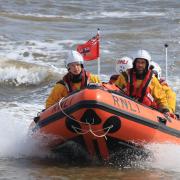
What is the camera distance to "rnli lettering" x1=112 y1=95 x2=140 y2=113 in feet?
22.3

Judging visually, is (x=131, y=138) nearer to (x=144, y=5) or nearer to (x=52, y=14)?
(x=52, y=14)

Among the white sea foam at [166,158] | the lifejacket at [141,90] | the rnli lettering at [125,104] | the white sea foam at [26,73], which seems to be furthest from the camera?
the white sea foam at [26,73]

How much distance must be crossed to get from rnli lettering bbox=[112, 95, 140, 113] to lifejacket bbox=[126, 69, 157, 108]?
0.69 metres

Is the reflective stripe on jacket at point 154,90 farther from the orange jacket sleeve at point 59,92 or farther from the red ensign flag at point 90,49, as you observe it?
the red ensign flag at point 90,49

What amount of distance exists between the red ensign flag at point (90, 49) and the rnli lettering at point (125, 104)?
8.45 ft

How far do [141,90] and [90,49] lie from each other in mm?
2010

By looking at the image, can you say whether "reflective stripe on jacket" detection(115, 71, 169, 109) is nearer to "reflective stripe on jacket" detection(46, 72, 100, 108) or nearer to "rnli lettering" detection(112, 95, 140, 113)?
"reflective stripe on jacket" detection(46, 72, 100, 108)

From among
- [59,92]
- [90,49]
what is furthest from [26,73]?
[59,92]

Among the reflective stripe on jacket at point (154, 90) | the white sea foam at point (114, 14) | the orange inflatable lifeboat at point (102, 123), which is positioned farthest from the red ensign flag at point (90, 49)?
the white sea foam at point (114, 14)

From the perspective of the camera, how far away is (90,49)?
Answer: 9469 mm

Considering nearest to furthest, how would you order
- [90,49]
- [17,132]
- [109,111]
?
[109,111] < [17,132] < [90,49]

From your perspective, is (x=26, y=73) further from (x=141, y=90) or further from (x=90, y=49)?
(x=141, y=90)

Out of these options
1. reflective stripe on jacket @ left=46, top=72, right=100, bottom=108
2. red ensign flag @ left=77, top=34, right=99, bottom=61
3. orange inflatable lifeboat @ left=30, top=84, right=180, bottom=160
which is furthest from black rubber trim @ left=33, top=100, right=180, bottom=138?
red ensign flag @ left=77, top=34, right=99, bottom=61

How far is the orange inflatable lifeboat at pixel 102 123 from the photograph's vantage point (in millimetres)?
6652
